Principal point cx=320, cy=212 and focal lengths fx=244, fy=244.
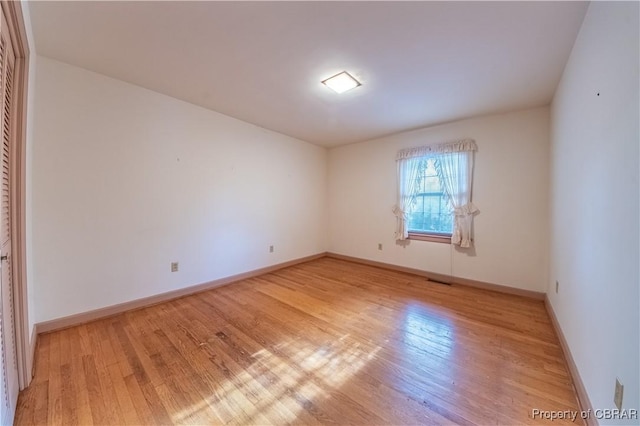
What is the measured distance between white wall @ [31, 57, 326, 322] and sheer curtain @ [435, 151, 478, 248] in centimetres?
278

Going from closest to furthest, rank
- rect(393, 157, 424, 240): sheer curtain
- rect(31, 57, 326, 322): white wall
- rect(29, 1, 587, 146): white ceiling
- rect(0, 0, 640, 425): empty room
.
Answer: rect(0, 0, 640, 425): empty room < rect(29, 1, 587, 146): white ceiling < rect(31, 57, 326, 322): white wall < rect(393, 157, 424, 240): sheer curtain

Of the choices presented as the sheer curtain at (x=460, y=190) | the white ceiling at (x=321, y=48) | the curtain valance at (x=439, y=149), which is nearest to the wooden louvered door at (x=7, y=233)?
the white ceiling at (x=321, y=48)

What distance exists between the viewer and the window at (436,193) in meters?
3.46

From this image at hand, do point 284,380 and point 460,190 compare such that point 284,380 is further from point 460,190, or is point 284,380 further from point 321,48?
point 460,190

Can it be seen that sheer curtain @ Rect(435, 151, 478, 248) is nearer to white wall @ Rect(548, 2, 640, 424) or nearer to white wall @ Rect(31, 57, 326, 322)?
white wall @ Rect(548, 2, 640, 424)

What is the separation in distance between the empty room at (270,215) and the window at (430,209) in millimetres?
36

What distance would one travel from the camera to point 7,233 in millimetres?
1395

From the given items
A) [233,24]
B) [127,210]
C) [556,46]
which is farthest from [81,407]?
[556,46]

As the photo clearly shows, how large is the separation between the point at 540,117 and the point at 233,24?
138 inches

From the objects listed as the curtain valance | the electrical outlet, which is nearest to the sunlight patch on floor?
the electrical outlet

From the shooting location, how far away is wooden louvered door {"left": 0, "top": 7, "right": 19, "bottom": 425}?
1202mm

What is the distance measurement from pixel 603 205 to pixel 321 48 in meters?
2.00

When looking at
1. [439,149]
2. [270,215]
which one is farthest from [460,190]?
[270,215]

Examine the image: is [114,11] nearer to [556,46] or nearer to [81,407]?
[81,407]
